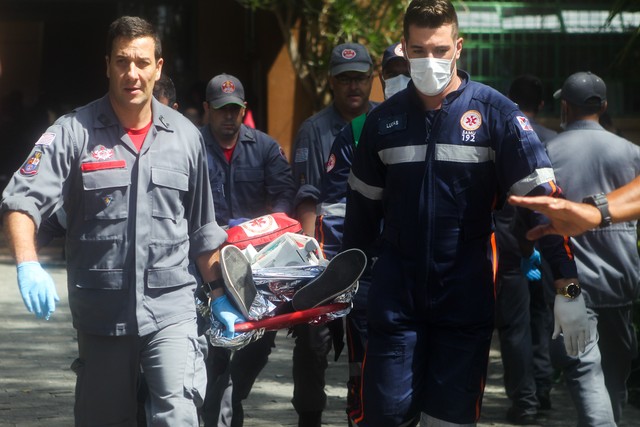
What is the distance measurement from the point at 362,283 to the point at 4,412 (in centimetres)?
258

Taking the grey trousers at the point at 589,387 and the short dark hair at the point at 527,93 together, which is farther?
the short dark hair at the point at 527,93

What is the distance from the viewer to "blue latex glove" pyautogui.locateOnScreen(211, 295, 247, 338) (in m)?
4.80

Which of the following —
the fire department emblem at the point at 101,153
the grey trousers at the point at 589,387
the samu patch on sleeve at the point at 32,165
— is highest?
the fire department emblem at the point at 101,153


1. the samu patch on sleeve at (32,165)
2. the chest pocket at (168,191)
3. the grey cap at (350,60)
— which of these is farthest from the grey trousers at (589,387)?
the samu patch on sleeve at (32,165)

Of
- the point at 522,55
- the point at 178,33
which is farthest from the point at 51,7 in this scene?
the point at 522,55

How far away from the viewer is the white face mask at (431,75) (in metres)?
4.62

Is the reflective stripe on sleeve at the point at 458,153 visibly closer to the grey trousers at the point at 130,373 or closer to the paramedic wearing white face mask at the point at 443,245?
the paramedic wearing white face mask at the point at 443,245

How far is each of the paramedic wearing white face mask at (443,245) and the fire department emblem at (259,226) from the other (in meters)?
0.93

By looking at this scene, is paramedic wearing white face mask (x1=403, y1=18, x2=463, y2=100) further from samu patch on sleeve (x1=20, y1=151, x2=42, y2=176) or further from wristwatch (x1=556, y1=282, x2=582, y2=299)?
samu patch on sleeve (x1=20, y1=151, x2=42, y2=176)

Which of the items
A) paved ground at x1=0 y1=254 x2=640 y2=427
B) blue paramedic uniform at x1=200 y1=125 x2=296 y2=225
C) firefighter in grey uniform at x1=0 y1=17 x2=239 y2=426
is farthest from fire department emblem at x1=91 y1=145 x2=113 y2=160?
paved ground at x1=0 y1=254 x2=640 y2=427

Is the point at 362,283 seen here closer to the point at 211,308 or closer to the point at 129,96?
the point at 211,308

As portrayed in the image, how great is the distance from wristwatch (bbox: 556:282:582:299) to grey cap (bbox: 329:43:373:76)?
2342 millimetres

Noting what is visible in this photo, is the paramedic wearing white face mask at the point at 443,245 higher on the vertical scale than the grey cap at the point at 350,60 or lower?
lower

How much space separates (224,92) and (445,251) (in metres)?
2.42
